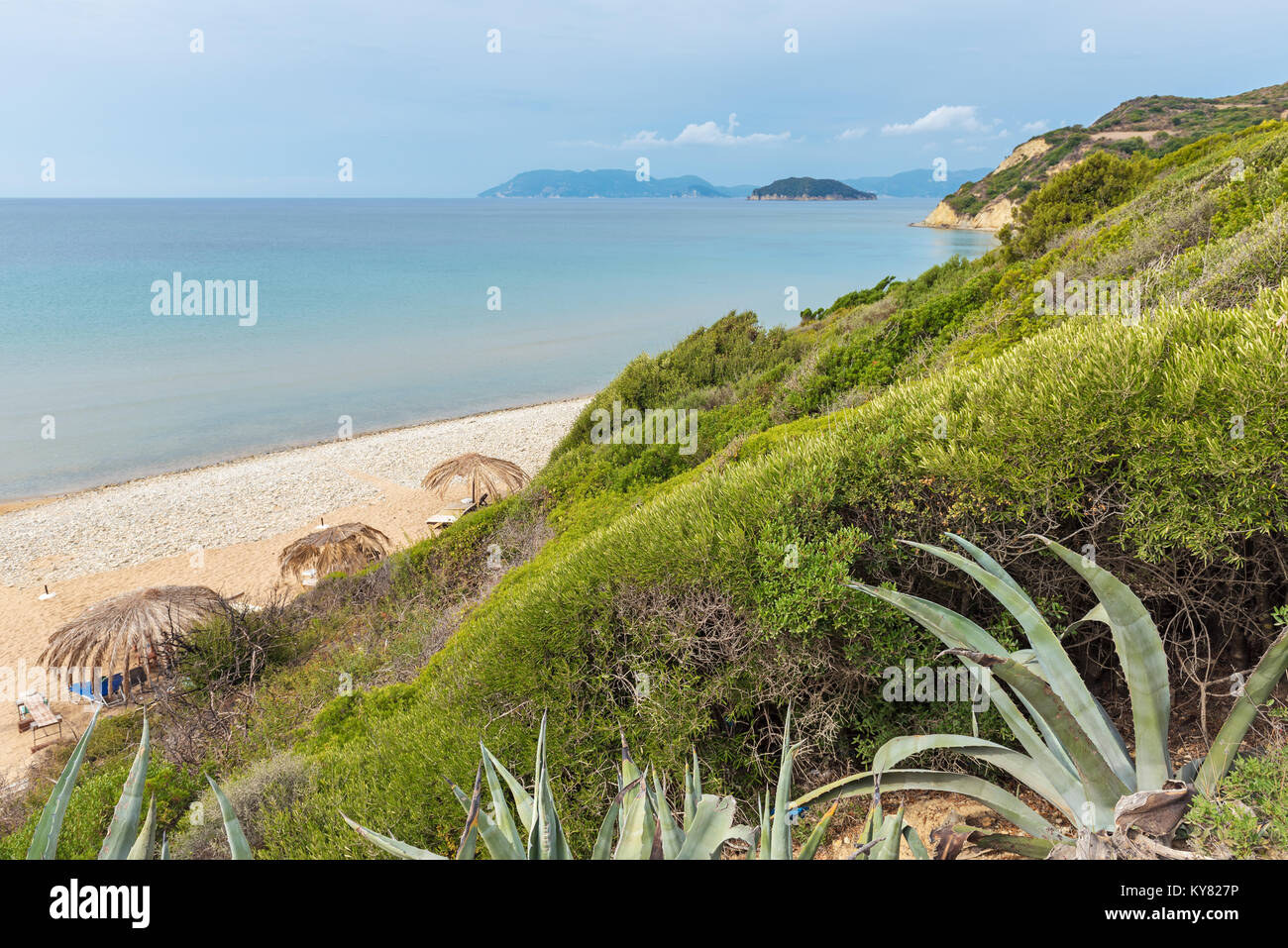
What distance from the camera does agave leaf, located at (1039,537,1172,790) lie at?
2701mm

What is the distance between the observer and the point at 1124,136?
75812 millimetres

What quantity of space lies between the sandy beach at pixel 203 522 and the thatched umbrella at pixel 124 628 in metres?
1.35

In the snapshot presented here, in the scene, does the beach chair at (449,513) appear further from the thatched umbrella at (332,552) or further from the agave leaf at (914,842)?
the agave leaf at (914,842)

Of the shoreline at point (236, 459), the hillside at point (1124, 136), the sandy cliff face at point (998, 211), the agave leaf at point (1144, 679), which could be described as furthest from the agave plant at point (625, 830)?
the sandy cliff face at point (998, 211)

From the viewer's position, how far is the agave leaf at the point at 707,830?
2250mm

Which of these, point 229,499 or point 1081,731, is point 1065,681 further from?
point 229,499

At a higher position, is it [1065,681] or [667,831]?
[1065,681]

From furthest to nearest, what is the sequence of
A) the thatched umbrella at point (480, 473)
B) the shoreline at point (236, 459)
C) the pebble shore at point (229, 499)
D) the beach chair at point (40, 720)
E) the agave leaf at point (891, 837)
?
the shoreline at point (236, 459) → the pebble shore at point (229, 499) → the thatched umbrella at point (480, 473) → the beach chair at point (40, 720) → the agave leaf at point (891, 837)

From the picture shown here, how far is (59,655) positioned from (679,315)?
4432cm

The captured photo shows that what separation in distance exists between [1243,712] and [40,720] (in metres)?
15.1

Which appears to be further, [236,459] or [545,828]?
[236,459]

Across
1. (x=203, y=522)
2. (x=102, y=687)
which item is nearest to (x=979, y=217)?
(x=203, y=522)

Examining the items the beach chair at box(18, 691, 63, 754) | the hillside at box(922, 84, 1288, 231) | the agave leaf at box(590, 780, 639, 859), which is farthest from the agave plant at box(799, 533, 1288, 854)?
the hillside at box(922, 84, 1288, 231)
